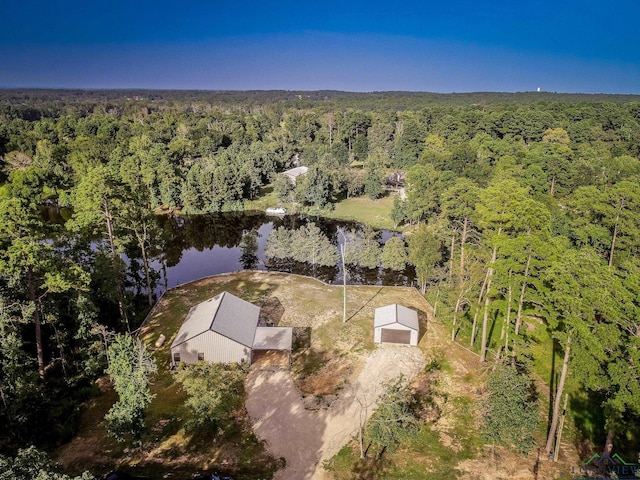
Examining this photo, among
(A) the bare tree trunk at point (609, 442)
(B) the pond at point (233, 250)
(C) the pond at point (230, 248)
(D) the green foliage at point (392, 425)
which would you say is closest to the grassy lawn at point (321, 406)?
(D) the green foliage at point (392, 425)

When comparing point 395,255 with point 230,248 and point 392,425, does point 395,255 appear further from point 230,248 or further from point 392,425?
point 392,425

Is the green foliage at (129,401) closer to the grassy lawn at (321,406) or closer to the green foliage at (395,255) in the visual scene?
the grassy lawn at (321,406)

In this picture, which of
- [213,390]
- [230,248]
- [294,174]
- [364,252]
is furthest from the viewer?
[294,174]

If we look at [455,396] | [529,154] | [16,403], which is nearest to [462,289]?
[455,396]

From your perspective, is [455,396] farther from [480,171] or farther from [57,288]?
[480,171]

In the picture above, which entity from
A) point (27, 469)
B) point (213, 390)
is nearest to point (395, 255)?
point (213, 390)

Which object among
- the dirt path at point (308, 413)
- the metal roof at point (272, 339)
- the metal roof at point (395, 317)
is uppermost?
the metal roof at point (395, 317)
